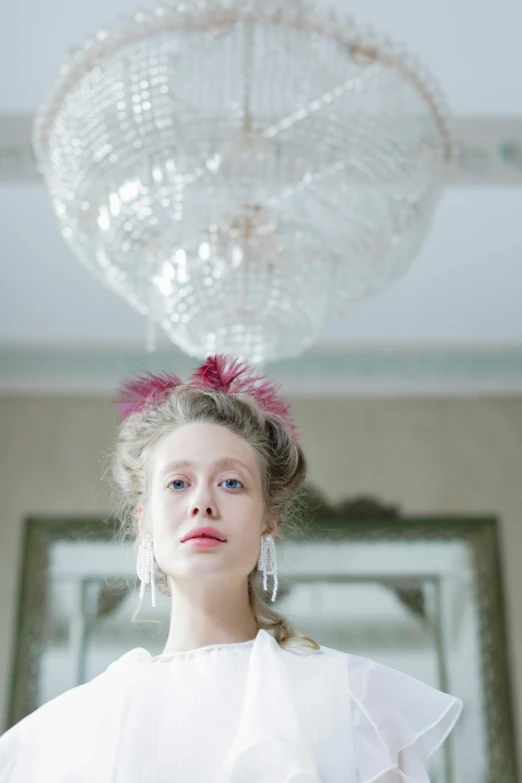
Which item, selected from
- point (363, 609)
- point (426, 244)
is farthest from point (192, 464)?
point (363, 609)

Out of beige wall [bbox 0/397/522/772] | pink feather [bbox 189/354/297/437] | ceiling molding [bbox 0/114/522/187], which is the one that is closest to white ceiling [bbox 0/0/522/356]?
ceiling molding [bbox 0/114/522/187]

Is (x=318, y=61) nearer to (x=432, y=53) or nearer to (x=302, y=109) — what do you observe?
(x=302, y=109)

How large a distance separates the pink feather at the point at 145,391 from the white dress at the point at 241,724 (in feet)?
1.43

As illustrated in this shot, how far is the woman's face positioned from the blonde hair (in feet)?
0.10

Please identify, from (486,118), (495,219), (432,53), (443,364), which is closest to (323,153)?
(432,53)

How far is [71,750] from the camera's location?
4.48 ft

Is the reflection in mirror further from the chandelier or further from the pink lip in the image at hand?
the pink lip

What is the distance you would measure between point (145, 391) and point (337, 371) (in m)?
3.33

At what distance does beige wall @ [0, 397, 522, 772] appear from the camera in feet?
15.6

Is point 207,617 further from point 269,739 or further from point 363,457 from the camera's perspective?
point 363,457

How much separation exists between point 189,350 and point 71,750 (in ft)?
4.83

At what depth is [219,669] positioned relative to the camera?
1.42 metres

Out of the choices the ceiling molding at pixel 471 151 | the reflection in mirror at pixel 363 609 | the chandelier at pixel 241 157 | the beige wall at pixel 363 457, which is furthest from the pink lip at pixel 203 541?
the beige wall at pixel 363 457

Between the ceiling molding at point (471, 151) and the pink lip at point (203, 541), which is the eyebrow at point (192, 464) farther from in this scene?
the ceiling molding at point (471, 151)
